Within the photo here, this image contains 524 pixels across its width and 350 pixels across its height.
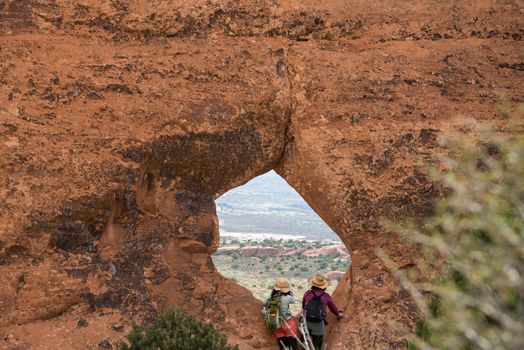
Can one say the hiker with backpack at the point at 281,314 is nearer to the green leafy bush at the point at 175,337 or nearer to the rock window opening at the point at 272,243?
the green leafy bush at the point at 175,337

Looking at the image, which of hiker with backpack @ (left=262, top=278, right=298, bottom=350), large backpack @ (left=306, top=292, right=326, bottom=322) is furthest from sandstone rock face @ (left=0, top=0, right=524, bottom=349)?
large backpack @ (left=306, top=292, right=326, bottom=322)

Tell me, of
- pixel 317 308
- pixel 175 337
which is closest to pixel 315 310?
pixel 317 308

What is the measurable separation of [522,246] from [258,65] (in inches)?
373

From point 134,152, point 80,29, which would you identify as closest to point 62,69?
point 80,29

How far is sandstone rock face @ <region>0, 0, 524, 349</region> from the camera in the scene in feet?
36.5

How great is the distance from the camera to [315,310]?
464 inches

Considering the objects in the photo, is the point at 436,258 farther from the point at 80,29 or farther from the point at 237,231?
the point at 237,231

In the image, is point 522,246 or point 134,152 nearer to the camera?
point 522,246

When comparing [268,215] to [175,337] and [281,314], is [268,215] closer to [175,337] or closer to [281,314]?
[281,314]

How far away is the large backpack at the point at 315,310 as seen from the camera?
11789mm

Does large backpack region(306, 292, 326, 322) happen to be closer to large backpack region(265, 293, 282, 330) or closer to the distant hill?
large backpack region(265, 293, 282, 330)

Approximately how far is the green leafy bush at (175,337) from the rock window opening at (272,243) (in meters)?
19.3

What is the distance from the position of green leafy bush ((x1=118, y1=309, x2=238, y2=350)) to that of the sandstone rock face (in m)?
1.10

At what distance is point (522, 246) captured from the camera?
3.91 meters
